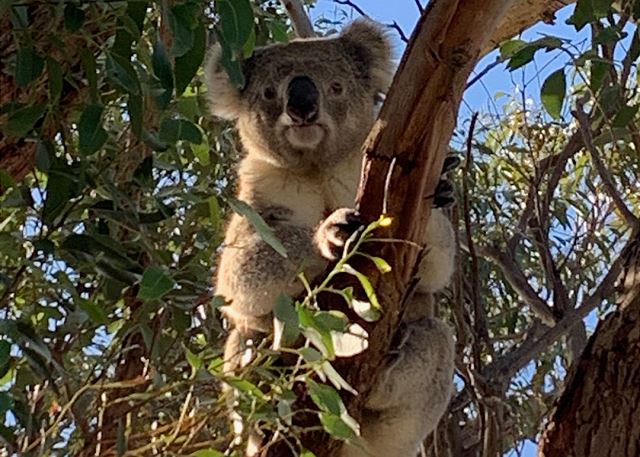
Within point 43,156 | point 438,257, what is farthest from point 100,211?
point 438,257

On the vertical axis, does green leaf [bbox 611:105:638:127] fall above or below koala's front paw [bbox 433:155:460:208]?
above

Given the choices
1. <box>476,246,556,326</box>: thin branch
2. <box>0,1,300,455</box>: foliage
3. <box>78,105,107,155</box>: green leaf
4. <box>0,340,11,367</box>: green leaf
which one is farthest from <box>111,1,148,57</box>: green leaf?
<box>476,246,556,326</box>: thin branch

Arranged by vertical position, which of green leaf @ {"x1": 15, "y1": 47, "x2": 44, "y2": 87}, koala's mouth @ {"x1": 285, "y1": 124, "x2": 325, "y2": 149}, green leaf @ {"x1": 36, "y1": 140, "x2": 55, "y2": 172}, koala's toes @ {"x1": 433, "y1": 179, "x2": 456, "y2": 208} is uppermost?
koala's mouth @ {"x1": 285, "y1": 124, "x2": 325, "y2": 149}

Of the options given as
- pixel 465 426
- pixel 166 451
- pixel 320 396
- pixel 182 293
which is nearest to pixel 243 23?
pixel 320 396

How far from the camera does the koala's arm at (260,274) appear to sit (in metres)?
2.57

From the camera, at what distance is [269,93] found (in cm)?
292

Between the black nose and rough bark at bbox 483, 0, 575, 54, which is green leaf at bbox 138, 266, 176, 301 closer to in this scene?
the black nose

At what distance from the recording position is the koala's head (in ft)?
8.96

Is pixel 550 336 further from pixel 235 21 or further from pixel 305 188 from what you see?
pixel 235 21

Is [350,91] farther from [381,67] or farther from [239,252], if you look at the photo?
[239,252]

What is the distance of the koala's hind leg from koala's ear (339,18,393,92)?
0.65m

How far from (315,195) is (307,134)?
15 cm

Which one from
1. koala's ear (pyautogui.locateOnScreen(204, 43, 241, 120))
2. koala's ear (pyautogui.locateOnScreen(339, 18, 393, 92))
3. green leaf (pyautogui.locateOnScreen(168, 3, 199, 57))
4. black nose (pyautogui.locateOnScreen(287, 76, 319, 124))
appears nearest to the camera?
green leaf (pyautogui.locateOnScreen(168, 3, 199, 57))

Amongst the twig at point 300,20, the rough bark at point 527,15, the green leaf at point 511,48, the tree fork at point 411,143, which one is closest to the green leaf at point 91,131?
the tree fork at point 411,143
